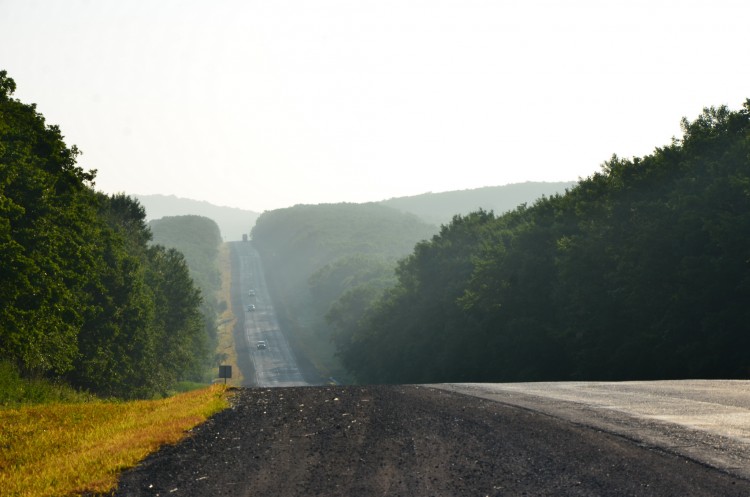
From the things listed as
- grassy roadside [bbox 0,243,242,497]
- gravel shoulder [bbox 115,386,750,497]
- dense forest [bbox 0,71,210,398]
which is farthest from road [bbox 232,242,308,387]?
gravel shoulder [bbox 115,386,750,497]

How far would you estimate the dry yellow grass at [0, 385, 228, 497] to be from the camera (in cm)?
1327

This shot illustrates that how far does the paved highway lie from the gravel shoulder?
1.92 feet

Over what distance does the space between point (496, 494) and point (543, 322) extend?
2252 inches

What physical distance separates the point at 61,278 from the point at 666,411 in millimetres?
34886

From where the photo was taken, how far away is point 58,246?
44125mm

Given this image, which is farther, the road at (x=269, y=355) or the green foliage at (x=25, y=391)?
the road at (x=269, y=355)

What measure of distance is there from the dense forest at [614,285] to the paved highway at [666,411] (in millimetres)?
19817

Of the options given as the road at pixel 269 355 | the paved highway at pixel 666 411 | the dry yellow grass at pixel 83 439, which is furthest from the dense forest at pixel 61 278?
the road at pixel 269 355

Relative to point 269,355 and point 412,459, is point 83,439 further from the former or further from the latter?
point 269,355

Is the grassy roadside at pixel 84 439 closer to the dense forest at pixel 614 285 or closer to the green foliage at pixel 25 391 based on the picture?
A: the green foliage at pixel 25 391

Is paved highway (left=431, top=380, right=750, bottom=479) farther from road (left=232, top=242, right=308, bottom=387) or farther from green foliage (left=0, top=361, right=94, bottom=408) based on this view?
road (left=232, top=242, right=308, bottom=387)

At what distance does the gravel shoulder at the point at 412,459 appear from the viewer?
12.2m

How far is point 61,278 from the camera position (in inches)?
1688

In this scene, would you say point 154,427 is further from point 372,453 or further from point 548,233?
point 548,233
